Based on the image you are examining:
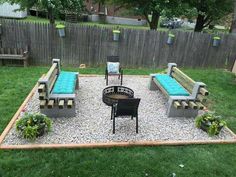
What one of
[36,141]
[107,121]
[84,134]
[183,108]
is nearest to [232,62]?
[183,108]

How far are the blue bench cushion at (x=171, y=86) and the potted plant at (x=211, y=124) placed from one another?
787 millimetres

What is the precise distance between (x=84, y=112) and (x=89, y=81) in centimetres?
Result: 221

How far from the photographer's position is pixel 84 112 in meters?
5.49

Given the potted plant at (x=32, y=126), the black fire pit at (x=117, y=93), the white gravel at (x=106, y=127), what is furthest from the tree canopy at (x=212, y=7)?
the potted plant at (x=32, y=126)

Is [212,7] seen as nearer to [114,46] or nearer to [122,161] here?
[114,46]

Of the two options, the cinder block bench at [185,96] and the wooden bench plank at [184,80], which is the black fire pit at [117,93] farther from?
the wooden bench plank at [184,80]

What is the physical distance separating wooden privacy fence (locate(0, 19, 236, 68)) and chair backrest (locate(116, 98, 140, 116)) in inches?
214

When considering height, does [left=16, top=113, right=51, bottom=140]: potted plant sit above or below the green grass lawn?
above

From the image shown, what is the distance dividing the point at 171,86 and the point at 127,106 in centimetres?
199

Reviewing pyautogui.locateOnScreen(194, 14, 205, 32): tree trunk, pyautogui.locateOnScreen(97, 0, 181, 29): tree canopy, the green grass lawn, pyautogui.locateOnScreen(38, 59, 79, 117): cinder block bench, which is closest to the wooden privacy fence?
pyautogui.locateOnScreen(97, 0, 181, 29): tree canopy

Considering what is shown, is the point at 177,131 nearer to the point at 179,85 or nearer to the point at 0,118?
the point at 179,85

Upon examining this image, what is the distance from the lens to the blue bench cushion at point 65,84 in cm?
520

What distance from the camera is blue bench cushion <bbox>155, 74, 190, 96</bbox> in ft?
18.3

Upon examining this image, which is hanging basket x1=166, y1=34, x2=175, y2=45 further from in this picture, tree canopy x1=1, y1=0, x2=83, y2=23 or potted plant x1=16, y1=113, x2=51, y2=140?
potted plant x1=16, y1=113, x2=51, y2=140
